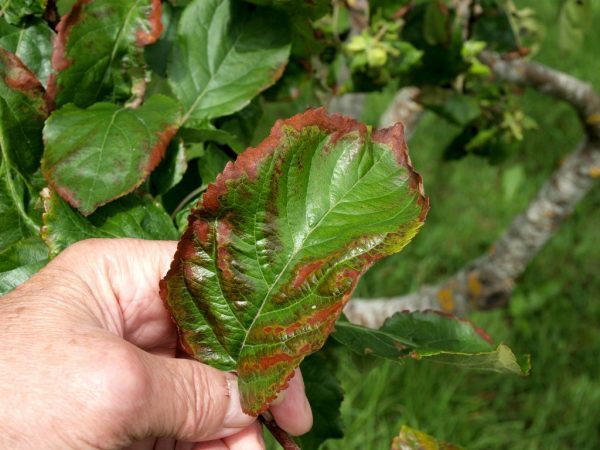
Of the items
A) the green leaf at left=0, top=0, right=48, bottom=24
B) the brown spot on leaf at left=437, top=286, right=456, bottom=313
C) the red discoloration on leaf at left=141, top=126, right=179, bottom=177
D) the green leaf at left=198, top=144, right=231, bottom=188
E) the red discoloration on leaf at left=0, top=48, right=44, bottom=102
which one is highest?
the green leaf at left=0, top=0, right=48, bottom=24

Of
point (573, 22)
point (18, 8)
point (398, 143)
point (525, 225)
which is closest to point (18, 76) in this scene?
point (18, 8)

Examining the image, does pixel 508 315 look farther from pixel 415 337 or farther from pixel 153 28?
pixel 153 28

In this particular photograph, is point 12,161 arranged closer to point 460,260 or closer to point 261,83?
point 261,83

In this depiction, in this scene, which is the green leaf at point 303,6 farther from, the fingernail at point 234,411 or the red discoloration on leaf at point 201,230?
the fingernail at point 234,411

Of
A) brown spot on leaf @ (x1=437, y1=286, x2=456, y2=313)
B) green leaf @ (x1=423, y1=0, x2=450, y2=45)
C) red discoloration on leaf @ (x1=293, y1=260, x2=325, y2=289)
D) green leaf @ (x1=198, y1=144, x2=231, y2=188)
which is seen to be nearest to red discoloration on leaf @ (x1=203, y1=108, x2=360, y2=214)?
red discoloration on leaf @ (x1=293, y1=260, x2=325, y2=289)

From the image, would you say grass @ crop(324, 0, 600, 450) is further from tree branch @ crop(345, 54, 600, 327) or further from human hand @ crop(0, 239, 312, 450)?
human hand @ crop(0, 239, 312, 450)

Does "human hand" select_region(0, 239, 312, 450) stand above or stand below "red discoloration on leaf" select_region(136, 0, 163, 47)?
below
